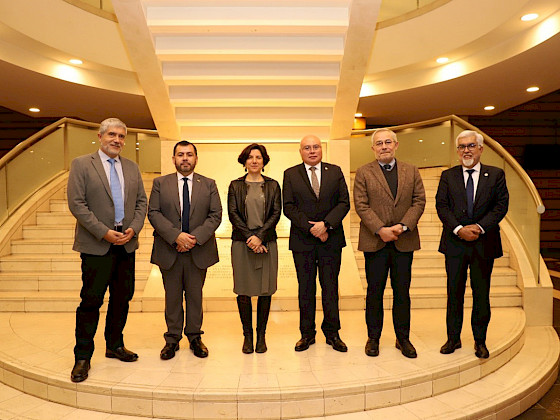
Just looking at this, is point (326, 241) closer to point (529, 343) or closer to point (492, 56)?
point (529, 343)

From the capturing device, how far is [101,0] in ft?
23.2

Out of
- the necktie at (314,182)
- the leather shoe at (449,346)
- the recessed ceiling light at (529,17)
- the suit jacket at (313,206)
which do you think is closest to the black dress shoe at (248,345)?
the suit jacket at (313,206)

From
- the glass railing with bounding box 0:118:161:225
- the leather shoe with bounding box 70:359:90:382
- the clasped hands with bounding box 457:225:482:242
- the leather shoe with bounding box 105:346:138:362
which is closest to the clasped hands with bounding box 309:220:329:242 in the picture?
the clasped hands with bounding box 457:225:482:242

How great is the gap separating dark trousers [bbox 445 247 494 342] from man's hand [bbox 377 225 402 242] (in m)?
0.53

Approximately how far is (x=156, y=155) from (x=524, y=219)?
606cm

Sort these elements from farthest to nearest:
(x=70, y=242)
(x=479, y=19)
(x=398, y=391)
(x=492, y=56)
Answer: (x=492, y=56) → (x=479, y=19) → (x=70, y=242) → (x=398, y=391)

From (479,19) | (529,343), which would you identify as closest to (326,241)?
(529,343)

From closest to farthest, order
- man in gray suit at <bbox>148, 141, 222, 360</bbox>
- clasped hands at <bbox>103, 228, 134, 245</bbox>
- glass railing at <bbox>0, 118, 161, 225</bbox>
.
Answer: clasped hands at <bbox>103, 228, 134, 245</bbox>
man in gray suit at <bbox>148, 141, 222, 360</bbox>
glass railing at <bbox>0, 118, 161, 225</bbox>

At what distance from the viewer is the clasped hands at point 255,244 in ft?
10.9

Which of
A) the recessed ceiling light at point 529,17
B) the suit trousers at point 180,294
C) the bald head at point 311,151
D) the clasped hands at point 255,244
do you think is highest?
the recessed ceiling light at point 529,17

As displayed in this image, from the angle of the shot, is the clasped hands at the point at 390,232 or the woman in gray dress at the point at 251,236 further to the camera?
the woman in gray dress at the point at 251,236

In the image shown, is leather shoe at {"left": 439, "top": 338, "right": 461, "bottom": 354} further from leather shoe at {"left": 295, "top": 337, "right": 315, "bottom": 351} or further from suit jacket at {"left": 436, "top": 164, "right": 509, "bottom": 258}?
leather shoe at {"left": 295, "top": 337, "right": 315, "bottom": 351}

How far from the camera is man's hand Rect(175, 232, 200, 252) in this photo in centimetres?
323

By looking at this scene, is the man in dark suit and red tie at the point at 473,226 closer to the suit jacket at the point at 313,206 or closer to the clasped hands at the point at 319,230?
the suit jacket at the point at 313,206
